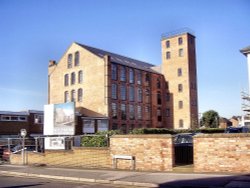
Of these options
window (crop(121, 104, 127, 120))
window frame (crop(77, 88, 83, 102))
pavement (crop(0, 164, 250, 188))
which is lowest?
pavement (crop(0, 164, 250, 188))

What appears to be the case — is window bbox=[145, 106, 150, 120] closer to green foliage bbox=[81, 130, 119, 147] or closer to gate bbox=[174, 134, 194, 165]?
green foliage bbox=[81, 130, 119, 147]

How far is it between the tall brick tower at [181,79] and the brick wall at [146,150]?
1988 inches

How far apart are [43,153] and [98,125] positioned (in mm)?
Answer: 31042

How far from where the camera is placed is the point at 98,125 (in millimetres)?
53312

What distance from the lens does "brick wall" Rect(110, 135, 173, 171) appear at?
50.6 ft

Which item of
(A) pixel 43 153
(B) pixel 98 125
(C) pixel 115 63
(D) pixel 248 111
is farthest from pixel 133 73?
(A) pixel 43 153

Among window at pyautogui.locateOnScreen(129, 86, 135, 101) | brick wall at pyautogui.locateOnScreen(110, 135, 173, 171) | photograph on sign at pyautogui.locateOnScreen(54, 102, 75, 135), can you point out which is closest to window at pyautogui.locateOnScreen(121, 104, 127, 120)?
window at pyautogui.locateOnScreen(129, 86, 135, 101)

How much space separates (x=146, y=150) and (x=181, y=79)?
178 ft

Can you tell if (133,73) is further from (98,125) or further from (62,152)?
(62,152)

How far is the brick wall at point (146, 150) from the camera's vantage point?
50.6ft

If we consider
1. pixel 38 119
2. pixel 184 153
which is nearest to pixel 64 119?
pixel 184 153

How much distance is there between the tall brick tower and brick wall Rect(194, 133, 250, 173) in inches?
2068

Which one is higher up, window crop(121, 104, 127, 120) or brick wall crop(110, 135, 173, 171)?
window crop(121, 104, 127, 120)

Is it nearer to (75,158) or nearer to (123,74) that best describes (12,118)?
(123,74)
